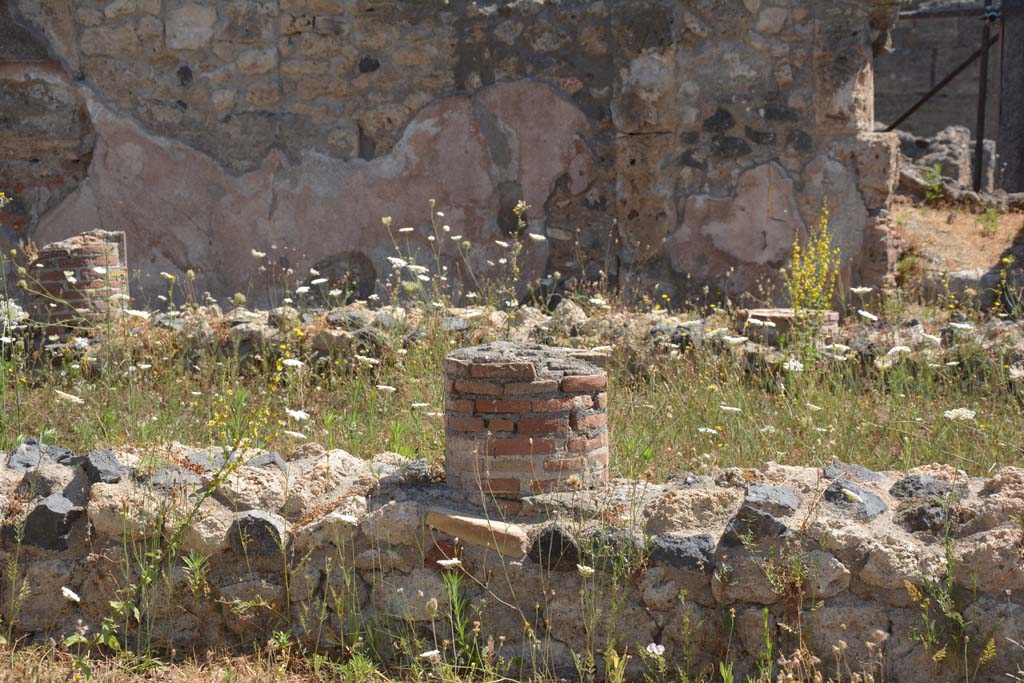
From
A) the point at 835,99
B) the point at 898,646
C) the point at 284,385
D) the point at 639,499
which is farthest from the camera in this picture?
the point at 835,99

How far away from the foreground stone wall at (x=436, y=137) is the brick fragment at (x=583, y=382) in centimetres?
404

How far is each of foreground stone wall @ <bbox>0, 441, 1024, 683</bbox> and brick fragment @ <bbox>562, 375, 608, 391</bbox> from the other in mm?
310

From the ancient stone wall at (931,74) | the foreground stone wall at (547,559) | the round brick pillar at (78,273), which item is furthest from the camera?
the ancient stone wall at (931,74)

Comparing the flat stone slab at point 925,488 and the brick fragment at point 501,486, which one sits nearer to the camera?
the flat stone slab at point 925,488

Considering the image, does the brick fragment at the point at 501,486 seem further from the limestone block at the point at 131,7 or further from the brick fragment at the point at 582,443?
the limestone block at the point at 131,7

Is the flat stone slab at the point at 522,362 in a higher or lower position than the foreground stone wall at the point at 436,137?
lower

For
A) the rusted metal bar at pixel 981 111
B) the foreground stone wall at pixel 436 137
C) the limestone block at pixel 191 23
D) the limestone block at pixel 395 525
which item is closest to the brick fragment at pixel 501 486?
the limestone block at pixel 395 525

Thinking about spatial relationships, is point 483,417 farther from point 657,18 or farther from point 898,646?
point 657,18

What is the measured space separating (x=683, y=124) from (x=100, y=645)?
5.11 m

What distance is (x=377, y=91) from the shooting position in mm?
7535

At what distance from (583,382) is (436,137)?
15.2 ft

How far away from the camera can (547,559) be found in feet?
9.93

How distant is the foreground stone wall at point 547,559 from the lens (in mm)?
2857

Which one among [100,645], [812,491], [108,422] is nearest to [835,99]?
[812,491]
